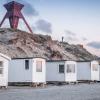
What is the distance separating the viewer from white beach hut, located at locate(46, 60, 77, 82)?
44.8 metres

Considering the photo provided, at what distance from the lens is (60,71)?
45.0m

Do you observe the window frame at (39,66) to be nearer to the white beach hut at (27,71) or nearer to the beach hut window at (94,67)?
the white beach hut at (27,71)

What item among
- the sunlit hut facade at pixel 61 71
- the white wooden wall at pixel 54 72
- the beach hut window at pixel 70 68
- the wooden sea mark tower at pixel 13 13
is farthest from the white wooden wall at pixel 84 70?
the wooden sea mark tower at pixel 13 13

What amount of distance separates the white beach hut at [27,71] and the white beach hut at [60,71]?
5.07 m

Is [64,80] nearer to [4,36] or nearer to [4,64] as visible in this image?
[4,64]

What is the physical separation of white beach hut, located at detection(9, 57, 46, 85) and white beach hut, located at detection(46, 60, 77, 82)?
16.6ft

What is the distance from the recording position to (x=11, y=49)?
63.7m

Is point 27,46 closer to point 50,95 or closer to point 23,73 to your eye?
point 23,73

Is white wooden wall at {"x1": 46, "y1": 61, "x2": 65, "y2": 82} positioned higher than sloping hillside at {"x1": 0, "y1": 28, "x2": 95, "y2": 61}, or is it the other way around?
sloping hillside at {"x1": 0, "y1": 28, "x2": 95, "y2": 61}

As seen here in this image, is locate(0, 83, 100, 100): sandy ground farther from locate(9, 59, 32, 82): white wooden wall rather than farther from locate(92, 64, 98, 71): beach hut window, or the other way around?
A: locate(92, 64, 98, 71): beach hut window

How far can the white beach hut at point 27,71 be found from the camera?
38.5 metres

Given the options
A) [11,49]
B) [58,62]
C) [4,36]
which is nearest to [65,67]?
[58,62]

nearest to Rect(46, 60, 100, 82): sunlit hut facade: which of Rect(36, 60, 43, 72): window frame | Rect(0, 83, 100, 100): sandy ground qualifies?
Rect(36, 60, 43, 72): window frame

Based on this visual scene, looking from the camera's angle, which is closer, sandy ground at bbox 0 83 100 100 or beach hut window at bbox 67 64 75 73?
sandy ground at bbox 0 83 100 100
